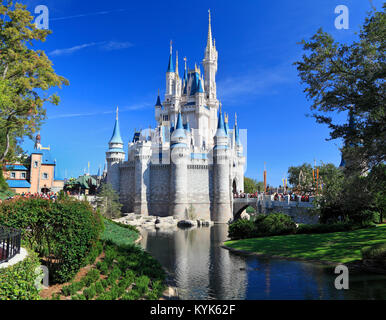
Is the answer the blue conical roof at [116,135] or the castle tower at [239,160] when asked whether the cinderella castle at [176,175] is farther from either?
the castle tower at [239,160]

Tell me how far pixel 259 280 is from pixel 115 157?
48.9 meters

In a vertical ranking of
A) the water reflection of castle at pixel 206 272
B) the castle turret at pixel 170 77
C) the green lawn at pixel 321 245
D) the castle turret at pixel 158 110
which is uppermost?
the castle turret at pixel 170 77

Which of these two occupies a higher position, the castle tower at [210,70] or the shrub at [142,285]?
the castle tower at [210,70]

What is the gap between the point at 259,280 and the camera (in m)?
13.6

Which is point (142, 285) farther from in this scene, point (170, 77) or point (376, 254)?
point (170, 77)

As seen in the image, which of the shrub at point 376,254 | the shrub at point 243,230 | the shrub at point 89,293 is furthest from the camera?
the shrub at point 243,230

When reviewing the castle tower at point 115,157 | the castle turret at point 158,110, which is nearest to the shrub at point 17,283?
the castle tower at point 115,157

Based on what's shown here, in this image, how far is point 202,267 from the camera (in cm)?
1694

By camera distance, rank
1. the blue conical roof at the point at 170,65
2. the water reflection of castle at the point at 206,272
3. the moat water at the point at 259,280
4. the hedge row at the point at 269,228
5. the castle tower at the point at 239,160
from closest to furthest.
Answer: the moat water at the point at 259,280 < the water reflection of castle at the point at 206,272 < the hedge row at the point at 269,228 < the castle tower at the point at 239,160 < the blue conical roof at the point at 170,65

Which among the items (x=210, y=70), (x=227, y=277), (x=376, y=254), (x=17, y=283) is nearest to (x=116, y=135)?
(x=210, y=70)

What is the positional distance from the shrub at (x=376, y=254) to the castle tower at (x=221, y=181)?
38402 millimetres

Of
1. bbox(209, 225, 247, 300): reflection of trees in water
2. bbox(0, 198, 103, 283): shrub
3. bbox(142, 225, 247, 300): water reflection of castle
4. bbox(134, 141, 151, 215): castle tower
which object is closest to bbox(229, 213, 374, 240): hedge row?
bbox(142, 225, 247, 300): water reflection of castle

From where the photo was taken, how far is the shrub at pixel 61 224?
11.1 meters
